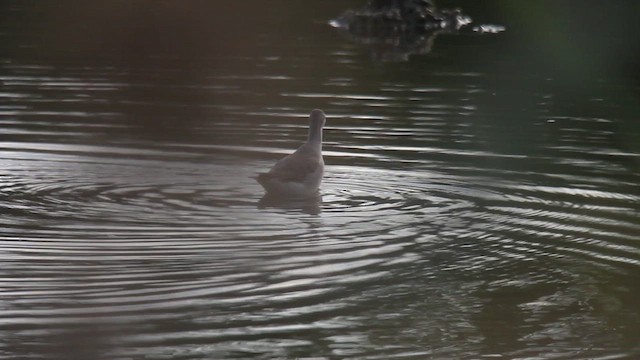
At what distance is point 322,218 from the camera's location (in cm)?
1344

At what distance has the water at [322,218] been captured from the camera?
984 cm

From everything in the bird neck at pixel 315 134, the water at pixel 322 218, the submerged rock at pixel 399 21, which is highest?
the submerged rock at pixel 399 21

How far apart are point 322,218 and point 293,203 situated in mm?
942

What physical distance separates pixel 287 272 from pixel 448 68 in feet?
54.9

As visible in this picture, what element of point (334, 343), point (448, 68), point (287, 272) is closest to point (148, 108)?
point (448, 68)

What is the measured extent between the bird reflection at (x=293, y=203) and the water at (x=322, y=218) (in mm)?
39

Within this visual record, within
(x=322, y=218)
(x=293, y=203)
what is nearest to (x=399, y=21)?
(x=293, y=203)

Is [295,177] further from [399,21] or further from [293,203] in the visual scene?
[399,21]

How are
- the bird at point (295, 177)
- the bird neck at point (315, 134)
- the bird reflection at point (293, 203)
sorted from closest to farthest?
the bird reflection at point (293, 203) → the bird at point (295, 177) → the bird neck at point (315, 134)

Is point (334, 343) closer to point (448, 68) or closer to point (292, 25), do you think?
point (448, 68)

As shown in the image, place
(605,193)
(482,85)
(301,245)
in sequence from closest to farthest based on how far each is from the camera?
(301,245)
(605,193)
(482,85)

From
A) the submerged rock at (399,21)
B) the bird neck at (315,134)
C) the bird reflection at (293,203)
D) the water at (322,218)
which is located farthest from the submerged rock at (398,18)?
the bird reflection at (293,203)

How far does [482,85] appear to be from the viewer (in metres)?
24.7

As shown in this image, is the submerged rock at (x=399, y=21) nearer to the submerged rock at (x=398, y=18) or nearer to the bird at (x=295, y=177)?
the submerged rock at (x=398, y=18)
